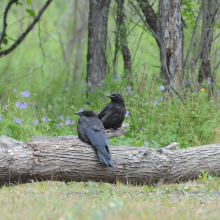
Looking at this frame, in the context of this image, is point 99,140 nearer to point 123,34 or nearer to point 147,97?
point 147,97

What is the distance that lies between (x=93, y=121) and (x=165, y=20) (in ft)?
12.1

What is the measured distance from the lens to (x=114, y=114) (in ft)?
18.2

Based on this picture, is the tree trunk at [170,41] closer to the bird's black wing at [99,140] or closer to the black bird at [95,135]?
the black bird at [95,135]

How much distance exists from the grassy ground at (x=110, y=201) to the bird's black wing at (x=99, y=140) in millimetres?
339

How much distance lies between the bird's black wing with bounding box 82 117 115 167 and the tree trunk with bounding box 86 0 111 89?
12.1 ft

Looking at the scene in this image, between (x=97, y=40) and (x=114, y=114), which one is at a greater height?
(x=97, y=40)

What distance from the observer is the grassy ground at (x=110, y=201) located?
2.66 metres

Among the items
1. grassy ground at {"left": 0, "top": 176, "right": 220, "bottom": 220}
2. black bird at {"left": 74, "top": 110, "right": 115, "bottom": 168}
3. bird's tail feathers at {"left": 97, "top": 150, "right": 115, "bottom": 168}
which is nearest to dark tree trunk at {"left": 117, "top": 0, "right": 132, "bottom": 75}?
black bird at {"left": 74, "top": 110, "right": 115, "bottom": 168}

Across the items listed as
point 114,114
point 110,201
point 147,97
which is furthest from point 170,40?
point 110,201

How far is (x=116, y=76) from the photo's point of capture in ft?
26.0

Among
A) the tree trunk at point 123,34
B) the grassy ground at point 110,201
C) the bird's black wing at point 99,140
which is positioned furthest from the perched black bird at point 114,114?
the tree trunk at point 123,34

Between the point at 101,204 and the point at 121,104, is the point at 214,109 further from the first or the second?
the point at 101,204

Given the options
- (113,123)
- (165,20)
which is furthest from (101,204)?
(165,20)

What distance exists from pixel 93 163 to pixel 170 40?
4338mm
